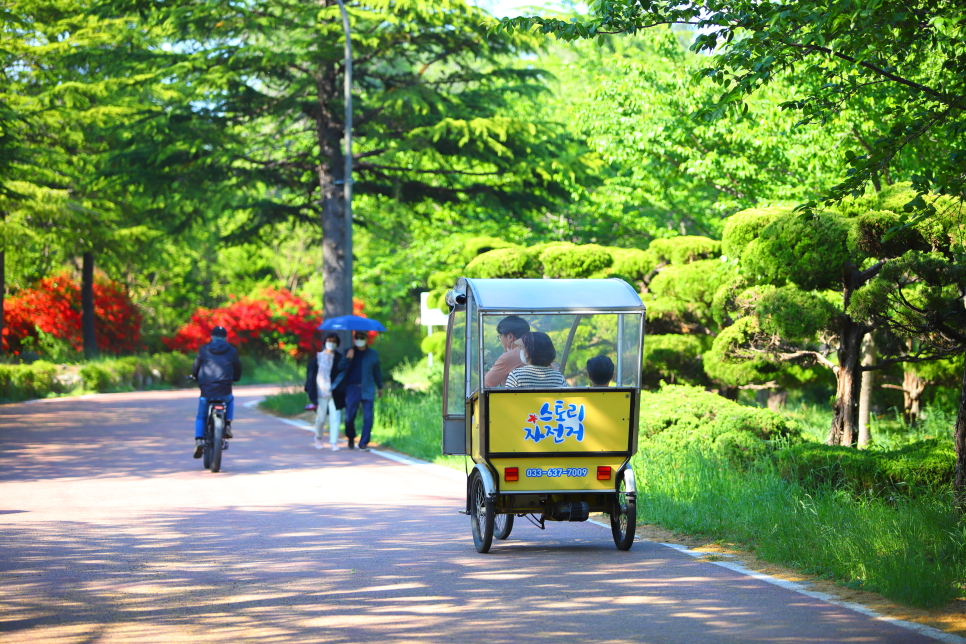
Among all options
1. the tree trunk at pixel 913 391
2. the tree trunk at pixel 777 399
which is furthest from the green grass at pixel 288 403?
the tree trunk at pixel 913 391

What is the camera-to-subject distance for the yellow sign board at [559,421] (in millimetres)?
8531

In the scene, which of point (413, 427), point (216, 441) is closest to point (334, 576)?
point (216, 441)

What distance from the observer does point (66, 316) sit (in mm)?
40500

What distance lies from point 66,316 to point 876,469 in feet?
117

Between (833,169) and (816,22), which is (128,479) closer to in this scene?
(816,22)

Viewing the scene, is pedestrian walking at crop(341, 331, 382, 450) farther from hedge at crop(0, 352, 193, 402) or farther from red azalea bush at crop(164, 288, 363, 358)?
red azalea bush at crop(164, 288, 363, 358)

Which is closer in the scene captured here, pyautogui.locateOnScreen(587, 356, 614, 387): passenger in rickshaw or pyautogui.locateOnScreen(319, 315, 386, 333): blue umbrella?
pyautogui.locateOnScreen(587, 356, 614, 387): passenger in rickshaw

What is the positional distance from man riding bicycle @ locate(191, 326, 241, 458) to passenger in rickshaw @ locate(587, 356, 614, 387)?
7.51m

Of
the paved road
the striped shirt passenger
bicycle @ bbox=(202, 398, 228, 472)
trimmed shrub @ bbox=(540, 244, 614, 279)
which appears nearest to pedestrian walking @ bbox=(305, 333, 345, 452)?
bicycle @ bbox=(202, 398, 228, 472)

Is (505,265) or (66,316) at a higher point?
(505,265)

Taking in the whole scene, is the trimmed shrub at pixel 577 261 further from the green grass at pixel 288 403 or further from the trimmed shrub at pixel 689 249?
the green grass at pixel 288 403

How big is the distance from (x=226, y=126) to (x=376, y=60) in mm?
4493

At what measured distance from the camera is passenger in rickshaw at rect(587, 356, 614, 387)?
911 centimetres

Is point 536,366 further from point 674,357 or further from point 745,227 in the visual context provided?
point 674,357
